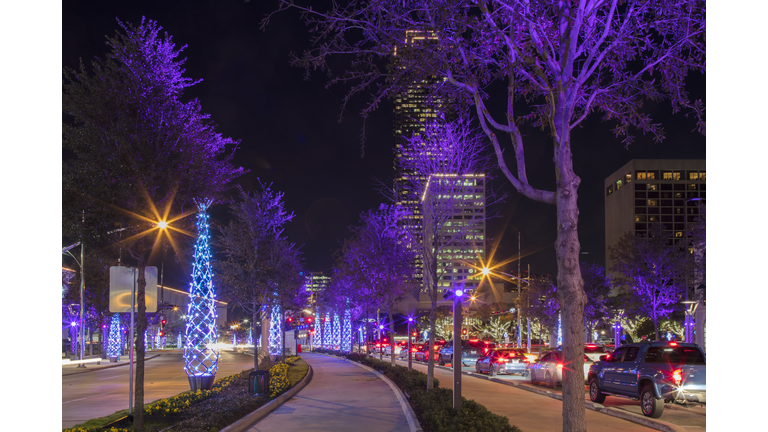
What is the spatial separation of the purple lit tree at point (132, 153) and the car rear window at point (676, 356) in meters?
12.4

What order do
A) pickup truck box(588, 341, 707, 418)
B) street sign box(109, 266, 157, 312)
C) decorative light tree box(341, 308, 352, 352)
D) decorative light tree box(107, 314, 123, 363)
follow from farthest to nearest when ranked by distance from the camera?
decorative light tree box(341, 308, 352, 352), decorative light tree box(107, 314, 123, 363), pickup truck box(588, 341, 707, 418), street sign box(109, 266, 157, 312)

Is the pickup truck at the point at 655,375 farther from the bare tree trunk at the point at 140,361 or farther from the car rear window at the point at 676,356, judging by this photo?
the bare tree trunk at the point at 140,361

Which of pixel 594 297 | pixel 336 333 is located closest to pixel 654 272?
pixel 594 297

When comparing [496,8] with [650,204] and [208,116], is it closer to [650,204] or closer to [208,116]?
[208,116]

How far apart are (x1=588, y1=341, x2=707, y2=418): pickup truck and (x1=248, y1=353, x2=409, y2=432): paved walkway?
20.7 ft

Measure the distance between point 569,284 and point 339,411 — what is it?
10246mm

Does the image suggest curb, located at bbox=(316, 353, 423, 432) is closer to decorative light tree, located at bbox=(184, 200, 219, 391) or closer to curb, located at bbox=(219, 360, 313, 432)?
curb, located at bbox=(219, 360, 313, 432)

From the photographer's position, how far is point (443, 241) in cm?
1884

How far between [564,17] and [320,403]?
1347 centimetres

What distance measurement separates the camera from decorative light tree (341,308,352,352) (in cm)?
5897

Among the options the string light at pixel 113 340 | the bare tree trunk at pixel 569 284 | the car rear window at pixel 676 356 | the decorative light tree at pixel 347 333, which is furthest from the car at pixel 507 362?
the string light at pixel 113 340

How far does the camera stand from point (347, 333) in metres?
64.8

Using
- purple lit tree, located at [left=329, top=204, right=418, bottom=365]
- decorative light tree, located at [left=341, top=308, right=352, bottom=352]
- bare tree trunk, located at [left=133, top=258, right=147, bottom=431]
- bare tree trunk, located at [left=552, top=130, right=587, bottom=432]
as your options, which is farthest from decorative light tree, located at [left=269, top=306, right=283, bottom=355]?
bare tree trunk, located at [left=552, top=130, right=587, bottom=432]
